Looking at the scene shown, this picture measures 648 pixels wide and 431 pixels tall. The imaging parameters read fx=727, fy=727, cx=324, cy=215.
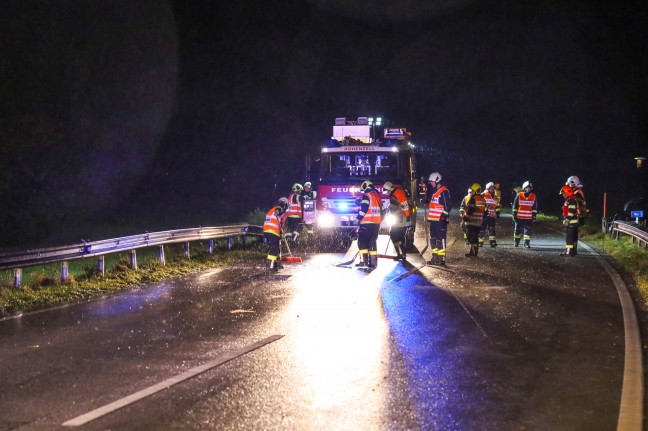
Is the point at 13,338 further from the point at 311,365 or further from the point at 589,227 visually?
the point at 589,227

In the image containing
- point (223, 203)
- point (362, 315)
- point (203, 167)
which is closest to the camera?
point (362, 315)

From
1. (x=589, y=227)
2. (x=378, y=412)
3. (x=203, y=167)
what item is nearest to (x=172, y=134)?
(x=203, y=167)

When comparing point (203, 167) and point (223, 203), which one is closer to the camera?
point (223, 203)

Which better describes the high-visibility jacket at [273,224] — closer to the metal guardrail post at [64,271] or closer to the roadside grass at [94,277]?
the roadside grass at [94,277]

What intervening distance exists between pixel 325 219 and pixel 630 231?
27.3 feet

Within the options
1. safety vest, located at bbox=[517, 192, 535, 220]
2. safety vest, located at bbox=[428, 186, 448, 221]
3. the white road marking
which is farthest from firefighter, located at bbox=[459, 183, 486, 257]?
the white road marking

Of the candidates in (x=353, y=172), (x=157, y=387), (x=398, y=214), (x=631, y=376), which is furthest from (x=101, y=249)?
(x=631, y=376)

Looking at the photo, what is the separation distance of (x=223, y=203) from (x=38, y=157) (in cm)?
1395

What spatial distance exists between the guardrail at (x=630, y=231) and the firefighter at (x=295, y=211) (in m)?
8.82

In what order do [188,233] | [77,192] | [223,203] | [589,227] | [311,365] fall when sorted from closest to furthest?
[311,365], [188,233], [589,227], [77,192], [223,203]

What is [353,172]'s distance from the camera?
832 inches

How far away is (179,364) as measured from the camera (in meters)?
7.02

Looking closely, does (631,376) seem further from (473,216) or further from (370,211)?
(473,216)

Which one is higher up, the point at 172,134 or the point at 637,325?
the point at 172,134
